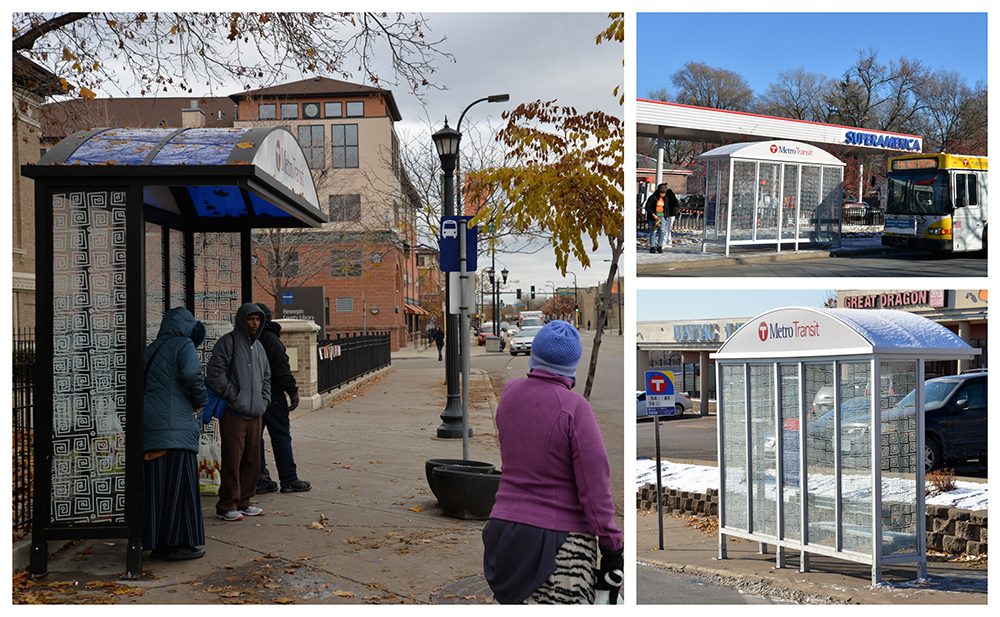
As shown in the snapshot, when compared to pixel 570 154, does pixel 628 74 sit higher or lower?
lower

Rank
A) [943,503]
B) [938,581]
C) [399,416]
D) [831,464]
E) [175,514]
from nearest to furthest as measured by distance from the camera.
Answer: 1. [175,514]
2. [938,581]
3. [831,464]
4. [943,503]
5. [399,416]

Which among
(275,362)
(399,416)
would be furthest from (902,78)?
(275,362)

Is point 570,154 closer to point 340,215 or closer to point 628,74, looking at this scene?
point 628,74

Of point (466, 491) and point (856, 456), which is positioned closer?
point (466, 491)

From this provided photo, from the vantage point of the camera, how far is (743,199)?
10.5 meters

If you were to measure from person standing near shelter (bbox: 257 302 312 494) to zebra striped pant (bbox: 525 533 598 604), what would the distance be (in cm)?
460

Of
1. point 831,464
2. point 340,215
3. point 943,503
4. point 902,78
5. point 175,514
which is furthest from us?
point 340,215

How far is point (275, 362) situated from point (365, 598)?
10.5 ft

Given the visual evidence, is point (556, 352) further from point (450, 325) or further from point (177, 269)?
point (450, 325)

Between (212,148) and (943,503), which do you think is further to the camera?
(943,503)

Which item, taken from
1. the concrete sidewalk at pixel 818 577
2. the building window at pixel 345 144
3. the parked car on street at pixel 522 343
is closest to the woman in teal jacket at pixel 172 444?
the concrete sidewalk at pixel 818 577

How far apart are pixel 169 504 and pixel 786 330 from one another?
18.9ft

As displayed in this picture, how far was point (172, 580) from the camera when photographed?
462 cm

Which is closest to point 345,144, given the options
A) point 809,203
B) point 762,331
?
point 809,203
